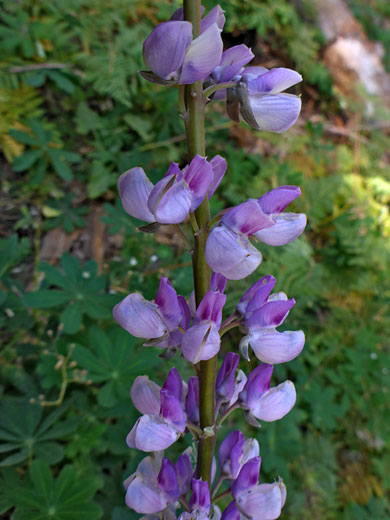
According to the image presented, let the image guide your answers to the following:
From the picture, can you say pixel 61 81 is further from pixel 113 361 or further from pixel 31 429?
pixel 31 429

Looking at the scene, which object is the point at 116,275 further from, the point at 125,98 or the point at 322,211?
the point at 322,211

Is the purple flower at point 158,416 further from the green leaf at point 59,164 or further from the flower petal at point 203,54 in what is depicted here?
the green leaf at point 59,164

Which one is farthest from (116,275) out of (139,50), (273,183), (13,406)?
(139,50)

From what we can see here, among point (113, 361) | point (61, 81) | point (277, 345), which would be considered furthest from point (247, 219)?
point (61, 81)

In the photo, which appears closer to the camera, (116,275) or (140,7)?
(116,275)

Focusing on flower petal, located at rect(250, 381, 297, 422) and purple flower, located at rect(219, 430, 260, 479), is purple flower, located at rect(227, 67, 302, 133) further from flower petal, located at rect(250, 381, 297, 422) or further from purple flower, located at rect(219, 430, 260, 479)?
purple flower, located at rect(219, 430, 260, 479)

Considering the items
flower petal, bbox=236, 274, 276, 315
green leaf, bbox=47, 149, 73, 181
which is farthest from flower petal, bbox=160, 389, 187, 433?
green leaf, bbox=47, 149, 73, 181
